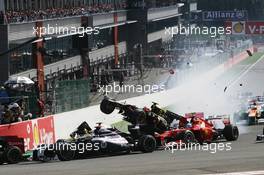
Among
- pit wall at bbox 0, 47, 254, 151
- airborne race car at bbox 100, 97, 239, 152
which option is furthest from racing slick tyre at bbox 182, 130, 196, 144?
pit wall at bbox 0, 47, 254, 151

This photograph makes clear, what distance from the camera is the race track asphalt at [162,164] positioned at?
15070 millimetres

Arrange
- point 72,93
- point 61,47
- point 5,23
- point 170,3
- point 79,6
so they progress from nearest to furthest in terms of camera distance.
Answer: point 72,93, point 5,23, point 61,47, point 79,6, point 170,3

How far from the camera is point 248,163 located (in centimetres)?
1584

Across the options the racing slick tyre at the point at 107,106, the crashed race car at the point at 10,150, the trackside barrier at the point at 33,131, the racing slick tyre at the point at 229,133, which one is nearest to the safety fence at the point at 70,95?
the trackside barrier at the point at 33,131

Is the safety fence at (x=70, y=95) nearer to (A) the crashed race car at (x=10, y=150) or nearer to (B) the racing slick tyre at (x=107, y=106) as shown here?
(B) the racing slick tyre at (x=107, y=106)

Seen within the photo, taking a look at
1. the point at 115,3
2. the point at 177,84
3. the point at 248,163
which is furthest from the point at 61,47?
the point at 248,163

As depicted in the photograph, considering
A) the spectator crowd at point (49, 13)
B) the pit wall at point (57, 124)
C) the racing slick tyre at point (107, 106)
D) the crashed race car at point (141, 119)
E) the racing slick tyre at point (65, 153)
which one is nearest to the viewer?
Answer: the racing slick tyre at point (65, 153)

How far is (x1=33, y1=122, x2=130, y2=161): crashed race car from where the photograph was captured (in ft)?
62.4

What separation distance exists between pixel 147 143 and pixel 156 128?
3.86 feet

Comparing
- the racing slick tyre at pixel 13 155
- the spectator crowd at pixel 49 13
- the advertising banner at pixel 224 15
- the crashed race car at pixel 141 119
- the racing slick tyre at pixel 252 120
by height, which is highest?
the spectator crowd at pixel 49 13

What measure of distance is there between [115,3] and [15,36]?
25.0 m

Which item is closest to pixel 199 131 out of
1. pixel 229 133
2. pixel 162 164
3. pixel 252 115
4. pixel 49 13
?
pixel 229 133

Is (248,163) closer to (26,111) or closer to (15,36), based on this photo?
(26,111)

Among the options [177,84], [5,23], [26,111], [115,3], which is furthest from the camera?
[115,3]
